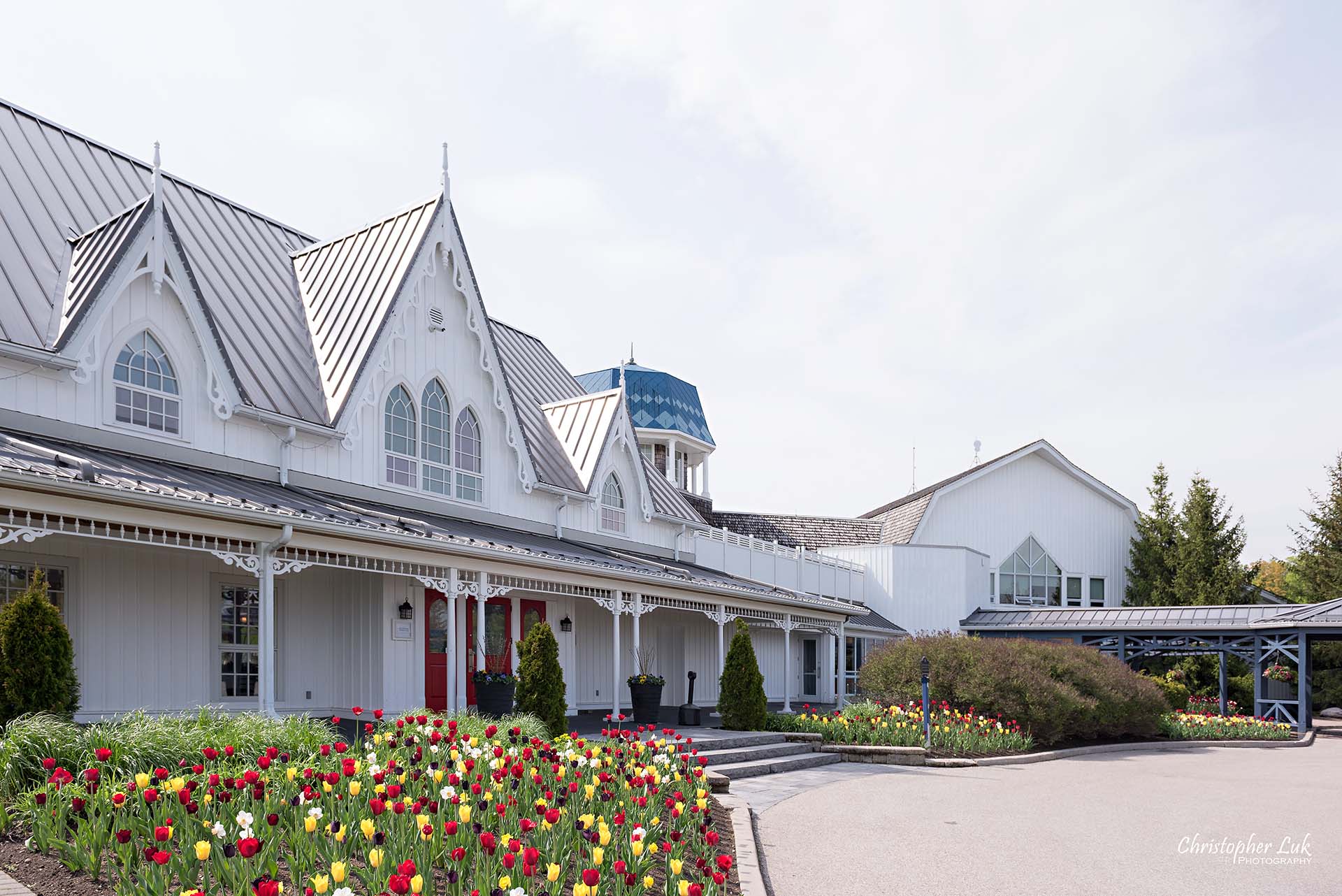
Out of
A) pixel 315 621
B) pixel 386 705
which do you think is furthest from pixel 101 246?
pixel 386 705

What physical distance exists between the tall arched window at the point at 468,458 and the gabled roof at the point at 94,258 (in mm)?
6222

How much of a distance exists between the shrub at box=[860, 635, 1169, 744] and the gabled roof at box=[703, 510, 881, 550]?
1409cm

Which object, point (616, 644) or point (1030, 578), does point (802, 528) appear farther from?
point (616, 644)

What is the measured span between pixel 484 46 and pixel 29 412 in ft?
20.9

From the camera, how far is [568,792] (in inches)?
342

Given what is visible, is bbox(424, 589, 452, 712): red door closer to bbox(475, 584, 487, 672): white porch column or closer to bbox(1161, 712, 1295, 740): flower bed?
bbox(475, 584, 487, 672): white porch column

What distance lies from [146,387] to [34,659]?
18.0 ft

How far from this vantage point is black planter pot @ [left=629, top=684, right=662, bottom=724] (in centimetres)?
1780

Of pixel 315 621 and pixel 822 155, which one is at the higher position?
pixel 822 155

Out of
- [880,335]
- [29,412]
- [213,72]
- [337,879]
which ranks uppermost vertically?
[213,72]

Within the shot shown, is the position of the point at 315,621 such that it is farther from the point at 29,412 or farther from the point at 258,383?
the point at 29,412

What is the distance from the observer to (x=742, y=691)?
18047 mm

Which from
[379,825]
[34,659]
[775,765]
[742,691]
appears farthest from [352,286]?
[379,825]

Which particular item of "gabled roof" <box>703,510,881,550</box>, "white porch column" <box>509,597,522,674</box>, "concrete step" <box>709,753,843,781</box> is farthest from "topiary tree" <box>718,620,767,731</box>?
"gabled roof" <box>703,510,881,550</box>
